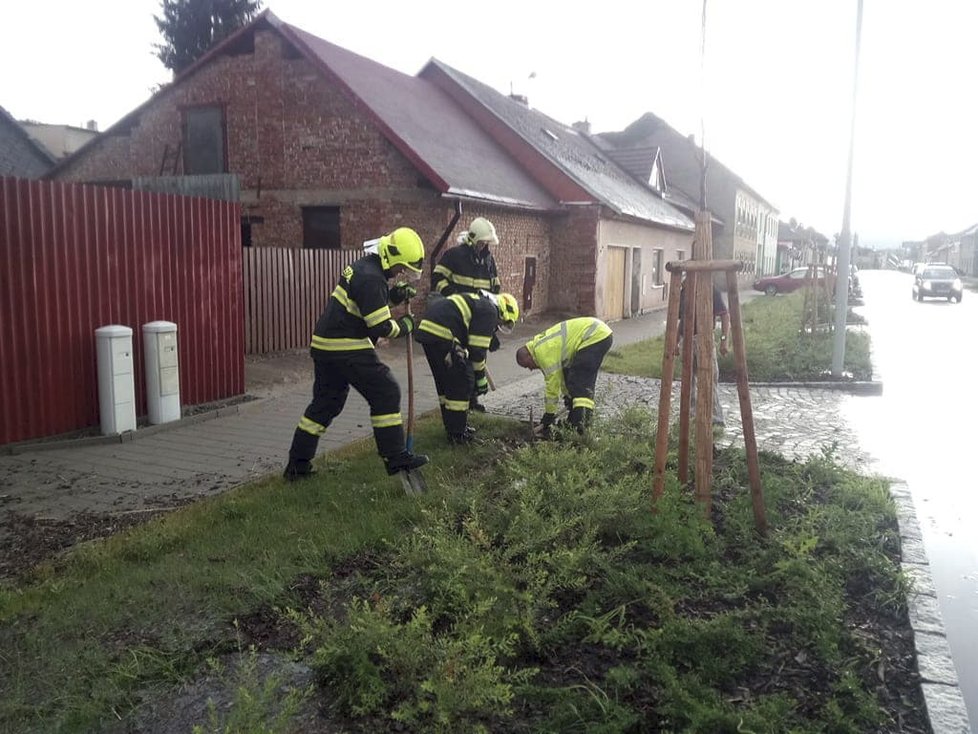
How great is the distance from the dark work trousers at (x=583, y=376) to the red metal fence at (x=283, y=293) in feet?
24.2

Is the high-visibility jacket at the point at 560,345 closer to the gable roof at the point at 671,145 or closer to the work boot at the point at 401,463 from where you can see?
the work boot at the point at 401,463

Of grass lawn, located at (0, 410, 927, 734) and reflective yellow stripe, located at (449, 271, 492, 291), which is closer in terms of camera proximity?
grass lawn, located at (0, 410, 927, 734)

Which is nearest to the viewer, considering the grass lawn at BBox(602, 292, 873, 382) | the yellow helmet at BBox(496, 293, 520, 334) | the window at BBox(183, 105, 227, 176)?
the yellow helmet at BBox(496, 293, 520, 334)

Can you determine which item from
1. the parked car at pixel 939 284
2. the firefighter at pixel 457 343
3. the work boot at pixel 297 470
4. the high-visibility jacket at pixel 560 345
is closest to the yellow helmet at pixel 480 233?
the firefighter at pixel 457 343

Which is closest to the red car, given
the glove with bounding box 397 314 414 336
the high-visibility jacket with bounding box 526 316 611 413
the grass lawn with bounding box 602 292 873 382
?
the grass lawn with bounding box 602 292 873 382

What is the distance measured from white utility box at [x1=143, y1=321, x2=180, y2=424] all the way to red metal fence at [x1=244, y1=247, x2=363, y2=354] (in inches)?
189

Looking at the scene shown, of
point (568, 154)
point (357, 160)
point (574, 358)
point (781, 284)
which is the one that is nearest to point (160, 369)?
point (574, 358)

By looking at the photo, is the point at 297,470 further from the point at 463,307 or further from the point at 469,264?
the point at 469,264

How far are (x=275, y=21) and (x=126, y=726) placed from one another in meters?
16.0

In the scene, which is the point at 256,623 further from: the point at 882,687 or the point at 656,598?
the point at 882,687

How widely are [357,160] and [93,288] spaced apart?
9.01 metres

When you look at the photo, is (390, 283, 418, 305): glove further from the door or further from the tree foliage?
the tree foliage

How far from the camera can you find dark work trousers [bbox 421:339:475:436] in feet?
22.1

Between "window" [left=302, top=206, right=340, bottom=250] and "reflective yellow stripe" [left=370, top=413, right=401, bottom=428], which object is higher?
"window" [left=302, top=206, right=340, bottom=250]
